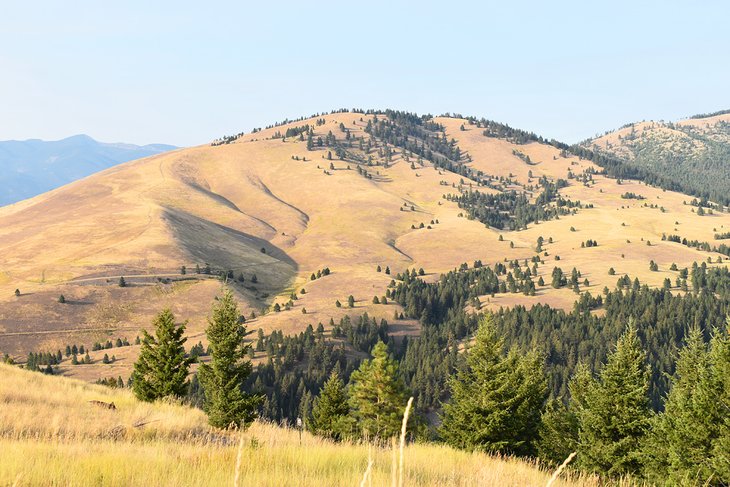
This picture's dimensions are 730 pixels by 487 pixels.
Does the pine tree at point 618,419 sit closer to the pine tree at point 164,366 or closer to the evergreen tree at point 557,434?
the evergreen tree at point 557,434

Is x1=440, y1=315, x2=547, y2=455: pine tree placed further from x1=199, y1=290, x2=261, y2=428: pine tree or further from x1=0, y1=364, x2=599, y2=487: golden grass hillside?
x1=0, y1=364, x2=599, y2=487: golden grass hillside

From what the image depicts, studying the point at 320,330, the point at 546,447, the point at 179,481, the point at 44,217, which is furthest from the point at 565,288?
the point at 44,217

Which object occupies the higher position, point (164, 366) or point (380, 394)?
point (164, 366)

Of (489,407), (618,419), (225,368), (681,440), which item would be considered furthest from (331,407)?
(681,440)

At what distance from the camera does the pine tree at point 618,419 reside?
31.2 metres

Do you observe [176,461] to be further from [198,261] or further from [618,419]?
[198,261]

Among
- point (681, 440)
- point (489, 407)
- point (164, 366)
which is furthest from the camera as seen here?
point (489, 407)

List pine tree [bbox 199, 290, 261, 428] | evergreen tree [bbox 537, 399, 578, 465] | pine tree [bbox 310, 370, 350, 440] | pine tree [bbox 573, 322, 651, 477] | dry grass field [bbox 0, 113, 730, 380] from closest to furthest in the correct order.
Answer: pine tree [bbox 199, 290, 261, 428] → pine tree [bbox 573, 322, 651, 477] → evergreen tree [bbox 537, 399, 578, 465] → pine tree [bbox 310, 370, 350, 440] → dry grass field [bbox 0, 113, 730, 380]

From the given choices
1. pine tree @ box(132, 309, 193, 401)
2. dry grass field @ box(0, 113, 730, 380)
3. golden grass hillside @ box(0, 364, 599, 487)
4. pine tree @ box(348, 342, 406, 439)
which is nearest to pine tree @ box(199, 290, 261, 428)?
pine tree @ box(132, 309, 193, 401)

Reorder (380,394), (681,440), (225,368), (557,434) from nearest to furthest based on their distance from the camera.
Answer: (681,440) → (225,368) → (557,434) → (380,394)

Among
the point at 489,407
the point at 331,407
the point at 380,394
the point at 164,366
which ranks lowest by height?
the point at 331,407

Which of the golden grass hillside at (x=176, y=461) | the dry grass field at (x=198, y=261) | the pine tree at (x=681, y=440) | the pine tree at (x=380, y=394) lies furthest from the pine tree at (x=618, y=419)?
the dry grass field at (x=198, y=261)

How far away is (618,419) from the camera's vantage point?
31.6 m

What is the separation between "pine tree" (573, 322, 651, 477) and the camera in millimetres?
31188
